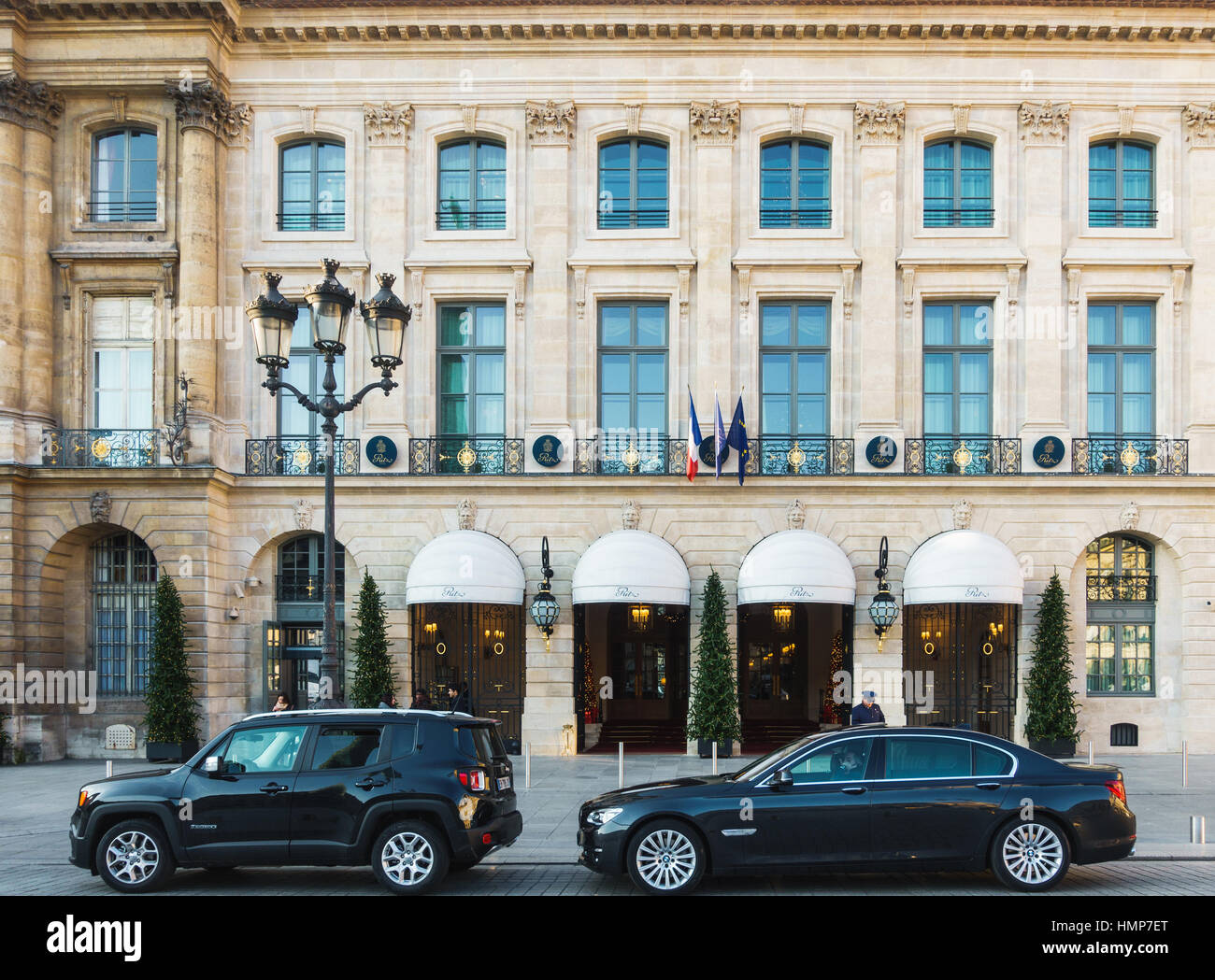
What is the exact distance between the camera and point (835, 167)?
25.2 metres

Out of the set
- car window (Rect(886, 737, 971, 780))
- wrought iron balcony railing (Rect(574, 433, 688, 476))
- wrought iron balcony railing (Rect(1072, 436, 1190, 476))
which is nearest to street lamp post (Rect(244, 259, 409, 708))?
car window (Rect(886, 737, 971, 780))

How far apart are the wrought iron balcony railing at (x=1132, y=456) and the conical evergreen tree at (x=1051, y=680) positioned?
9.64 ft

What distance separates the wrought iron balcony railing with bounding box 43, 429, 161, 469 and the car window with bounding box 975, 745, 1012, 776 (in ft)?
63.4

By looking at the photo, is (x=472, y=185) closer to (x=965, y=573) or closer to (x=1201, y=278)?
(x=965, y=573)

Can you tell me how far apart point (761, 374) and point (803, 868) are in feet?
51.5

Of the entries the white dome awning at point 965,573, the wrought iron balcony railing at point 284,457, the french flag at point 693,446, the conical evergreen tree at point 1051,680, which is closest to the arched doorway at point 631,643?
the french flag at point 693,446

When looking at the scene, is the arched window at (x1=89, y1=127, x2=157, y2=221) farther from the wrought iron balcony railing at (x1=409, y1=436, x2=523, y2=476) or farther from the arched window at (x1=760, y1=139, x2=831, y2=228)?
the arched window at (x1=760, y1=139, x2=831, y2=228)

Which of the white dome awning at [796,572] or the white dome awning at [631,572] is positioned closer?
the white dome awning at [796,572]

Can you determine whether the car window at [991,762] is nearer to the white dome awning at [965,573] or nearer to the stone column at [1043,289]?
the white dome awning at [965,573]

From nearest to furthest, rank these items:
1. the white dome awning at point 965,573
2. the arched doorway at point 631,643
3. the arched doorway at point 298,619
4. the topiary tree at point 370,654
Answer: the white dome awning at point 965,573 < the arched doorway at point 631,643 < the topiary tree at point 370,654 < the arched doorway at point 298,619

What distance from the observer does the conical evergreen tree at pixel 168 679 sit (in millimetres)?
23125

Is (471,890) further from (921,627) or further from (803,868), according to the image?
(921,627)

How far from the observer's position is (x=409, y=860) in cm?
1125

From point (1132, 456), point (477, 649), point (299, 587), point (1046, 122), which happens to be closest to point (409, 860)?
point (477, 649)
